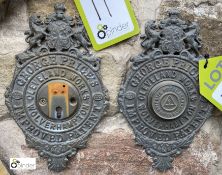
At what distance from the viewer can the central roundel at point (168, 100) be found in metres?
1.28

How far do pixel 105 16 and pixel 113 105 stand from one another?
0.26 meters

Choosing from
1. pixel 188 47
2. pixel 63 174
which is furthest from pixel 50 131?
pixel 188 47

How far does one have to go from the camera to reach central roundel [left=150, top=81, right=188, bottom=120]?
4.20 feet

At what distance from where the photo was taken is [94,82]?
1.29 m

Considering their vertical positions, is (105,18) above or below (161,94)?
above

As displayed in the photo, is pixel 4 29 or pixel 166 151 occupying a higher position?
pixel 4 29

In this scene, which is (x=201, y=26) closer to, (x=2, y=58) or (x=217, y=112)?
(x=217, y=112)

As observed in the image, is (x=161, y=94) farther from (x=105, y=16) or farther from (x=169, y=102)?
(x=105, y=16)

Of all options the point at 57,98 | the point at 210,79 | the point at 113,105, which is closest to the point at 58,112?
the point at 57,98

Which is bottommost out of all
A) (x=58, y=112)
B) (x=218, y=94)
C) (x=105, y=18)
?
(x=218, y=94)

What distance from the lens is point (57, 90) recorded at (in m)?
1.27

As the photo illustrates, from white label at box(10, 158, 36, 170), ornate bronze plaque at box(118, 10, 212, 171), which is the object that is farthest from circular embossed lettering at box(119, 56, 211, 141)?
white label at box(10, 158, 36, 170)

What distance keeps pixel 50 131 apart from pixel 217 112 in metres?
0.49

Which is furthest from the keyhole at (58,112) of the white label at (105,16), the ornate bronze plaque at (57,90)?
the white label at (105,16)
